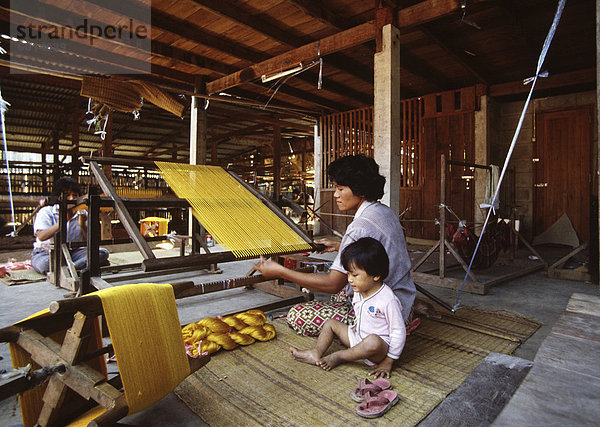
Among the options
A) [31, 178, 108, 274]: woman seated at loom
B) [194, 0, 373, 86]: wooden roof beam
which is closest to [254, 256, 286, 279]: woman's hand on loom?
[31, 178, 108, 274]: woman seated at loom

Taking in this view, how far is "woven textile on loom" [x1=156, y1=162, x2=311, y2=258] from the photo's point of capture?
98.4 inches

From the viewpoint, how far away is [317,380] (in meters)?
1.94

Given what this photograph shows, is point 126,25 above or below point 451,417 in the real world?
above

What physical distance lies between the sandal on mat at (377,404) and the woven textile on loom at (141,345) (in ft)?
2.76

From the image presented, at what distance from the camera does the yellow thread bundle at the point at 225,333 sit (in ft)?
7.44

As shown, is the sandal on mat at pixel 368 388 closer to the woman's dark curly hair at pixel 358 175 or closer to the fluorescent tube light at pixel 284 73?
the woman's dark curly hair at pixel 358 175

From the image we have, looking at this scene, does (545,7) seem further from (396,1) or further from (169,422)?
(169,422)

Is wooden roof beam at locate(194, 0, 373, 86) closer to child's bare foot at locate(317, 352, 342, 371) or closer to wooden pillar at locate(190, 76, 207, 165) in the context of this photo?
wooden pillar at locate(190, 76, 207, 165)

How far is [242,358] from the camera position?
2221 millimetres

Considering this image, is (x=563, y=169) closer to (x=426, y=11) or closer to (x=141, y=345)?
(x=426, y=11)

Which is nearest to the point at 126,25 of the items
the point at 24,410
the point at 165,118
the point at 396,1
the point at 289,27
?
the point at 289,27

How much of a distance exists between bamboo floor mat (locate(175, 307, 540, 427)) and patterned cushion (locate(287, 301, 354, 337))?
77 mm

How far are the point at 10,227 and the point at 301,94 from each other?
7438 millimetres

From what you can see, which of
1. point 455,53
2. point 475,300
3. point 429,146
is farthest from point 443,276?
point 429,146
